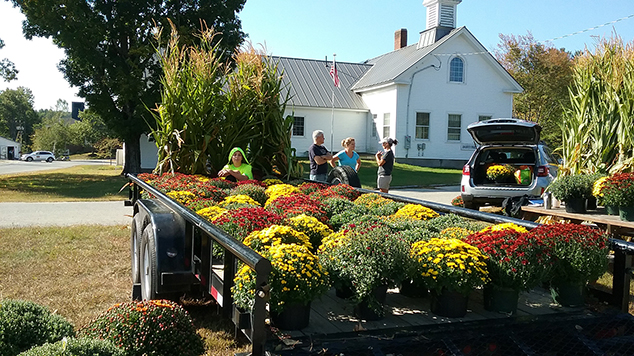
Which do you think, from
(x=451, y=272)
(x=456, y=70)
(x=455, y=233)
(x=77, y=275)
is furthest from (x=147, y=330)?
(x=456, y=70)

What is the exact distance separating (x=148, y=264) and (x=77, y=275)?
222 centimetres

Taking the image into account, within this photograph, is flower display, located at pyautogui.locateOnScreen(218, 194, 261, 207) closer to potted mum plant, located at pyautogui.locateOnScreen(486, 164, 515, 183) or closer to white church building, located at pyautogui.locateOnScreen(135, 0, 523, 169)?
potted mum plant, located at pyautogui.locateOnScreen(486, 164, 515, 183)

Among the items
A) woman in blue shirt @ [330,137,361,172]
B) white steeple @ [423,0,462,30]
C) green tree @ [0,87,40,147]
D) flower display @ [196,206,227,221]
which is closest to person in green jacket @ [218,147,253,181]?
woman in blue shirt @ [330,137,361,172]

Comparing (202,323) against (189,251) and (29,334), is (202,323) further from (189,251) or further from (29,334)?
(29,334)

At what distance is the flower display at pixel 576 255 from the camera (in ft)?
9.77

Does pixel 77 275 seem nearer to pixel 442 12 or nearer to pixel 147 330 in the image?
pixel 147 330

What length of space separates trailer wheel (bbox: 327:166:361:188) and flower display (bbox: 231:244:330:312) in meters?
4.86

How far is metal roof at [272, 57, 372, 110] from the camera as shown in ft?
94.9

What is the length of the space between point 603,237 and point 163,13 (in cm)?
2107

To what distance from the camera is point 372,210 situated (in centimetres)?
523

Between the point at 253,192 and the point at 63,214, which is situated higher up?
the point at 253,192

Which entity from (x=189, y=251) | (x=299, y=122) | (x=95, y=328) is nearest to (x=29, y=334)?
(x=95, y=328)

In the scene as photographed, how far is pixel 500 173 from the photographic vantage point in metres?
10.4

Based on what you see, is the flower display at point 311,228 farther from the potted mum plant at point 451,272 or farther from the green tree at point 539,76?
the green tree at point 539,76
